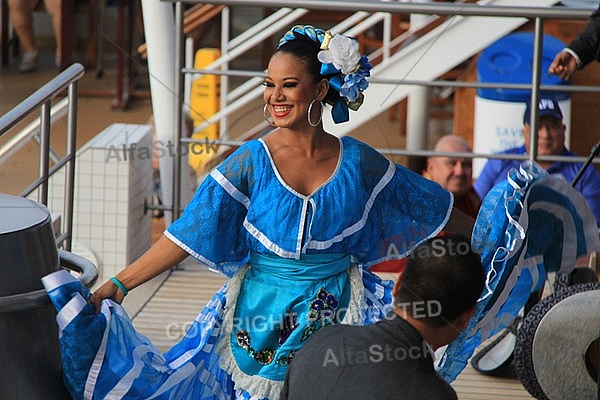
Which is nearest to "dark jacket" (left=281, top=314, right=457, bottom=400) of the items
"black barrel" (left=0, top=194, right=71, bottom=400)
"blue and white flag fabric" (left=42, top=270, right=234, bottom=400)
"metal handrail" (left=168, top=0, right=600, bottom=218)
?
"blue and white flag fabric" (left=42, top=270, right=234, bottom=400)

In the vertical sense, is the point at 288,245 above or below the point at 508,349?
above

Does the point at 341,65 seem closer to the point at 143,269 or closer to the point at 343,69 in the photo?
the point at 343,69

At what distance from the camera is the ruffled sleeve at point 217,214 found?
2.85m

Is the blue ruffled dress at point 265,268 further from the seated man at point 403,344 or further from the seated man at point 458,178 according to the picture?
the seated man at point 458,178

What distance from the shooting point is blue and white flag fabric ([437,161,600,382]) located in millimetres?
2971

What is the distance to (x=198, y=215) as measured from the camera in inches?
112

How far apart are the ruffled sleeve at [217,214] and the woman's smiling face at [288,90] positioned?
0.43 ft

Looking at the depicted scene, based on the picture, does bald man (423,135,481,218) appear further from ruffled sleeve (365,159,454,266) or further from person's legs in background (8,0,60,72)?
person's legs in background (8,0,60,72)

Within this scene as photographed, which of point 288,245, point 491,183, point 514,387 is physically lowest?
point 514,387

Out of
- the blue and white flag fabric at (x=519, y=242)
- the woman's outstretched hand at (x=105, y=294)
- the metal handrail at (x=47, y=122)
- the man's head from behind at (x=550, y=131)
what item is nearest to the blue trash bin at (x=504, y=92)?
the man's head from behind at (x=550, y=131)

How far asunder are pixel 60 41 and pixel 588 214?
7.19 m

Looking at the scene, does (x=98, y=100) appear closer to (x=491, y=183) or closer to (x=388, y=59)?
(x=388, y=59)

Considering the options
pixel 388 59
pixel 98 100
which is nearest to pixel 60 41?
pixel 98 100

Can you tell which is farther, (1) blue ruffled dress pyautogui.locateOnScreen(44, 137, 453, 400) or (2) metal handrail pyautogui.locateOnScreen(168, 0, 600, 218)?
(2) metal handrail pyautogui.locateOnScreen(168, 0, 600, 218)
